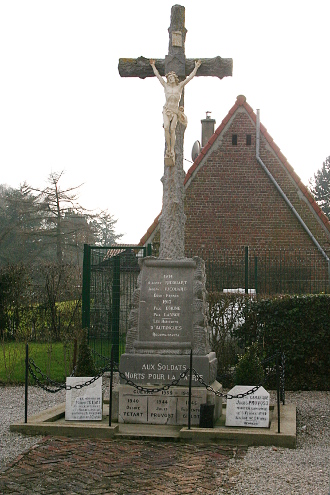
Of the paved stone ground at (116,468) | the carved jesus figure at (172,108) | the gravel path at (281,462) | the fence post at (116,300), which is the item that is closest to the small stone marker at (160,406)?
the paved stone ground at (116,468)

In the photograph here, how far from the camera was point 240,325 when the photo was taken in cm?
1332

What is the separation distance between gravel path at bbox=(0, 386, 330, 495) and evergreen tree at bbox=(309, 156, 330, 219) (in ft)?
158

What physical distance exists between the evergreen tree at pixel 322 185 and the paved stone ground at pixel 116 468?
165 feet

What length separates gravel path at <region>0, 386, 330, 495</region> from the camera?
636 centimetres

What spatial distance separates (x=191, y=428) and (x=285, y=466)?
5.79 feet

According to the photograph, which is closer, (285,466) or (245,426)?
(285,466)

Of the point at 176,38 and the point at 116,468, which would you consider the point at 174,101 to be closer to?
the point at 176,38

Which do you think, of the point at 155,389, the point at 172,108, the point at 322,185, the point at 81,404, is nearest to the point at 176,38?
the point at 172,108

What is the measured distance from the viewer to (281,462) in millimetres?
7277

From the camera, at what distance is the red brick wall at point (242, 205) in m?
20.4

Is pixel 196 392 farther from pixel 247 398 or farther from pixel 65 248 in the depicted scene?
pixel 65 248

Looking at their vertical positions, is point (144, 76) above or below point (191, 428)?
above

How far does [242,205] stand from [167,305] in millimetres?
11482

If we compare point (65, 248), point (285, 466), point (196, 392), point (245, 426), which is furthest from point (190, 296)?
point (65, 248)
